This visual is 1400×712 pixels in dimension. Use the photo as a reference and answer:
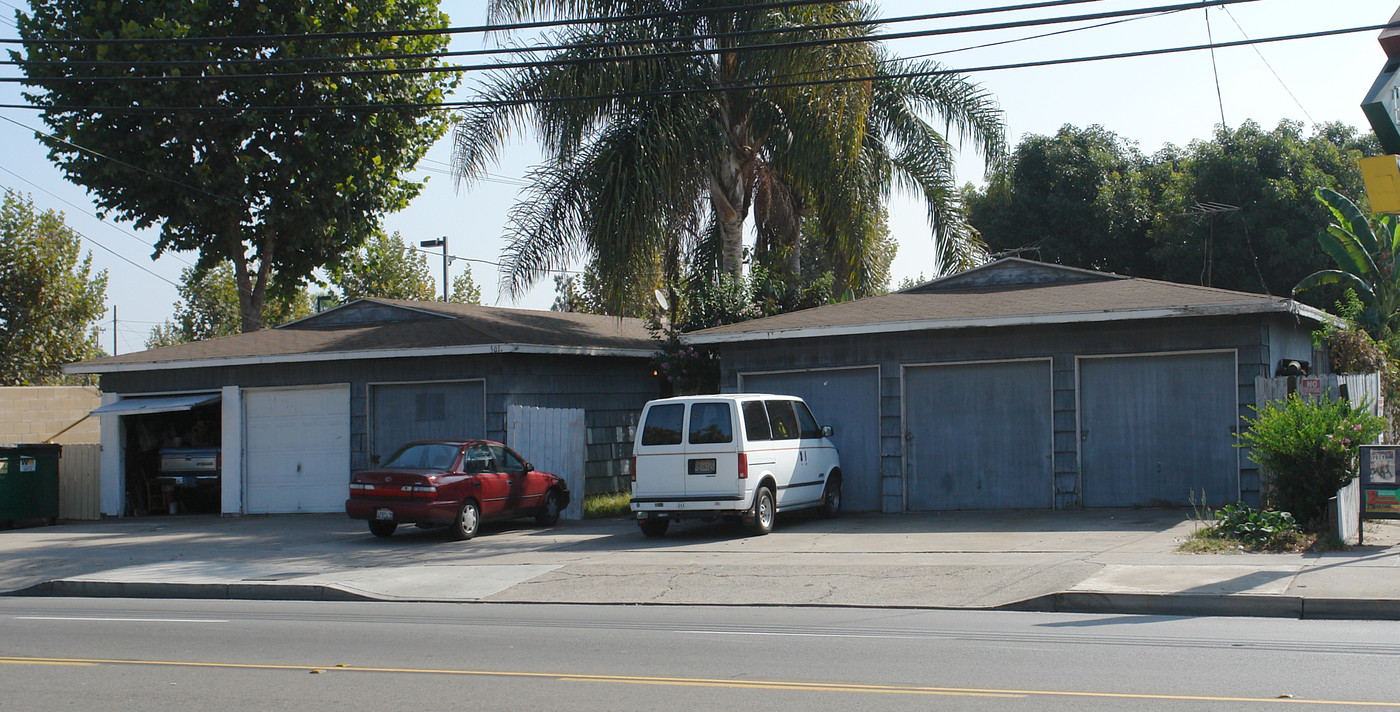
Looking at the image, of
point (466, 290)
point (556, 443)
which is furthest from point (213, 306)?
point (556, 443)

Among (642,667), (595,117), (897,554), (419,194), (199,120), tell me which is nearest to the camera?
(642,667)

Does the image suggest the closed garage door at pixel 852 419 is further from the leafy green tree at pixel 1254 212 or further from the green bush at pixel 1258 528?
the leafy green tree at pixel 1254 212

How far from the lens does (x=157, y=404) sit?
24016 millimetres

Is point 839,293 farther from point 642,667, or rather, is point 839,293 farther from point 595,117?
point 642,667

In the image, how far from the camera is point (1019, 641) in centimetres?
901

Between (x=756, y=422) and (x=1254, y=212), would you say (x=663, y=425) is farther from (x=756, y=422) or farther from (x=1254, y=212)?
(x=1254, y=212)

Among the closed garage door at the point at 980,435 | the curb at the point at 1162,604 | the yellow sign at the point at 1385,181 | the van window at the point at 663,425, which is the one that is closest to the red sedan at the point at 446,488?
the van window at the point at 663,425

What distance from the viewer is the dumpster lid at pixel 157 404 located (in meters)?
23.6

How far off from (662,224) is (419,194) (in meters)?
12.4

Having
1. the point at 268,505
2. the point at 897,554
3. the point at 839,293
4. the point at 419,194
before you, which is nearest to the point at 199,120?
the point at 419,194

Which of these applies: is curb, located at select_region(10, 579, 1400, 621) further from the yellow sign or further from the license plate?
the license plate

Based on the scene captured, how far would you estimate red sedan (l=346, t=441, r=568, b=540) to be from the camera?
17.0 meters

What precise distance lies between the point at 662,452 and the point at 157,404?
13.2m

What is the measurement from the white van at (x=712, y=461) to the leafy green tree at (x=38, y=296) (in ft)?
90.8
